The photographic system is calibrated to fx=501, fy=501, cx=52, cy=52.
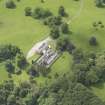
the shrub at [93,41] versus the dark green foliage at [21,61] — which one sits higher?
the shrub at [93,41]

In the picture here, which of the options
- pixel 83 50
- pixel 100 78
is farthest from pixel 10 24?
pixel 100 78

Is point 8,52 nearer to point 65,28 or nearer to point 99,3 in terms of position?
point 65,28

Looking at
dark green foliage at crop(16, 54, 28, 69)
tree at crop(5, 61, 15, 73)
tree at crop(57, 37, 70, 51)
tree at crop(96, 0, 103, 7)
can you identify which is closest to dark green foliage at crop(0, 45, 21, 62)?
dark green foliage at crop(16, 54, 28, 69)

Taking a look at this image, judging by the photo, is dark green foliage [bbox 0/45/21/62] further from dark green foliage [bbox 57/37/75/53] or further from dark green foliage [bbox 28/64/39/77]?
dark green foliage [bbox 57/37/75/53]

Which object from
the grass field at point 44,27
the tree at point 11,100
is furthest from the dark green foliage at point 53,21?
the tree at point 11,100

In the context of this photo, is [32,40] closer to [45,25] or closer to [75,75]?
[45,25]

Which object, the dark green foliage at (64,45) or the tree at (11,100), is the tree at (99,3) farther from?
the tree at (11,100)
